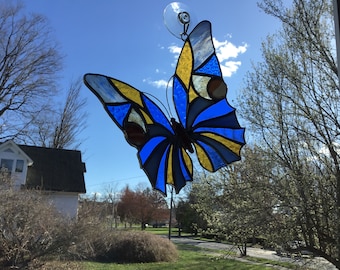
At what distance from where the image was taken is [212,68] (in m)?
2.34

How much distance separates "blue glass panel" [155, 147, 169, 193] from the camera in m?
2.25

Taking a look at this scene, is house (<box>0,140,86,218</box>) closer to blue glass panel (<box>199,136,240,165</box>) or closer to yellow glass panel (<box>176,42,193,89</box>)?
blue glass panel (<box>199,136,240,165</box>)

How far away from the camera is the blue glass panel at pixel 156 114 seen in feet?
6.95

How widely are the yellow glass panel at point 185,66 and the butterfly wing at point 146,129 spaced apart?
0.97 feet

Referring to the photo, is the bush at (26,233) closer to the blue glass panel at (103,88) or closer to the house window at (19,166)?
the blue glass panel at (103,88)

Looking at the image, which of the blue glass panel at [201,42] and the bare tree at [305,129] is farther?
the bare tree at [305,129]

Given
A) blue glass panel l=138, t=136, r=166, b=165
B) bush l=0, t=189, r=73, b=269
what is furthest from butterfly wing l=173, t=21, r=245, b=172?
bush l=0, t=189, r=73, b=269

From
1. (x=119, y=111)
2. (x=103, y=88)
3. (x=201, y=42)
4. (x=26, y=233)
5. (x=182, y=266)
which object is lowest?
(x=182, y=266)

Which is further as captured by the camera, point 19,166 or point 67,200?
point 67,200

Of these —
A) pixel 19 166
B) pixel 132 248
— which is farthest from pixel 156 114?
pixel 19 166

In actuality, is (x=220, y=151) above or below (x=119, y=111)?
below

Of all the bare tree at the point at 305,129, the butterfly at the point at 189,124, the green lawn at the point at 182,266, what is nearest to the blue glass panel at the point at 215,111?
the butterfly at the point at 189,124

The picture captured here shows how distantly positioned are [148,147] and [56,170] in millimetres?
23942

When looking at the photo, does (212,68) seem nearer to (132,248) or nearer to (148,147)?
(148,147)
